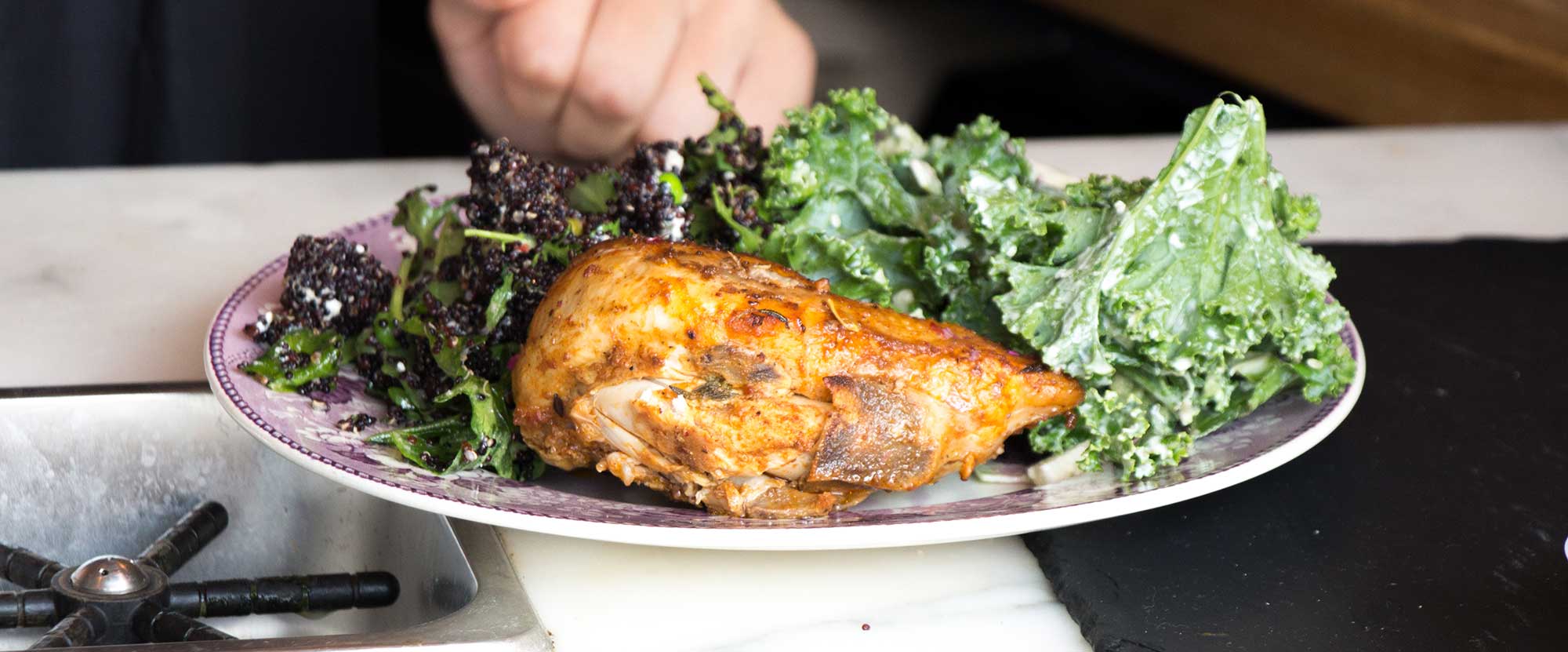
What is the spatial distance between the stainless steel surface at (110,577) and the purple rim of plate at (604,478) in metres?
0.20

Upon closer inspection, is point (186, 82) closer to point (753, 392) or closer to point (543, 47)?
point (543, 47)

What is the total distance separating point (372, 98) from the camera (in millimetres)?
3672

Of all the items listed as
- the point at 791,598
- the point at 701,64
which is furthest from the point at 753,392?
the point at 701,64

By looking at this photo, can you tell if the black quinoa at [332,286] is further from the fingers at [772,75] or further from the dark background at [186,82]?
the dark background at [186,82]

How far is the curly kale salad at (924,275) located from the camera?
152cm

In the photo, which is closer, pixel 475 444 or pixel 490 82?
pixel 475 444

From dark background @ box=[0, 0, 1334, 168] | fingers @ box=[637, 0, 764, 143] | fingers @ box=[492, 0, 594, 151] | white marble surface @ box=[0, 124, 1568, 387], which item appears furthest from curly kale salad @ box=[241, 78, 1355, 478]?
dark background @ box=[0, 0, 1334, 168]

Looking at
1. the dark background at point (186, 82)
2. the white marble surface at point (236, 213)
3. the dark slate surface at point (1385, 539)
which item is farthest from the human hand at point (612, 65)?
the dark slate surface at point (1385, 539)

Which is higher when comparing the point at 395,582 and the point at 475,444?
the point at 475,444

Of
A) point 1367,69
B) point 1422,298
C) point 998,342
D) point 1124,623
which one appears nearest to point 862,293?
point 998,342

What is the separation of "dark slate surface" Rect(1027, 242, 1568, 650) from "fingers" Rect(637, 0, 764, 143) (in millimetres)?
1265

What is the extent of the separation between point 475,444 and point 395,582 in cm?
21

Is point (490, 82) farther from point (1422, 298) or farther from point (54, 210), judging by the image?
point (1422, 298)

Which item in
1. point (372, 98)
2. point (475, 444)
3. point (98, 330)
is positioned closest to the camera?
point (475, 444)
